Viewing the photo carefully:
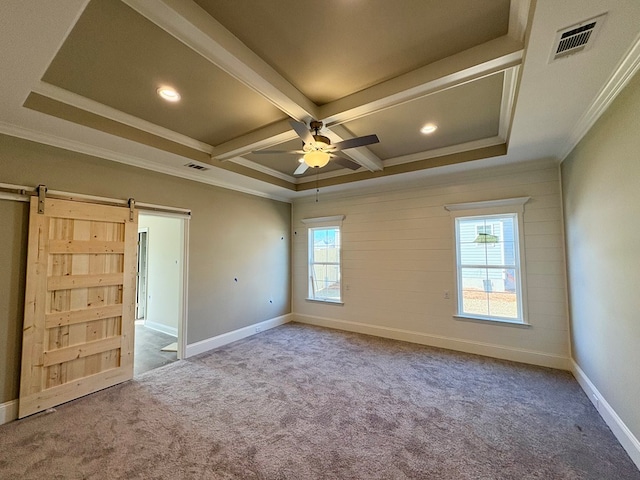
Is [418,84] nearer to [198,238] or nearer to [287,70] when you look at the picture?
[287,70]

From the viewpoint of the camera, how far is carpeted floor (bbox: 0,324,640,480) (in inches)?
76.3

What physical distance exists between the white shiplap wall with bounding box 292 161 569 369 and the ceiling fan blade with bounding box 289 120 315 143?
281 centimetres

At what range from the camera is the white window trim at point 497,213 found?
12.4 feet

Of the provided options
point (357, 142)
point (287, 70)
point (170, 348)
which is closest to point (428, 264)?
point (357, 142)

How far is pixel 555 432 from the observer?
231 cm

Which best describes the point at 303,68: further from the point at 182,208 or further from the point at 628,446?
the point at 628,446

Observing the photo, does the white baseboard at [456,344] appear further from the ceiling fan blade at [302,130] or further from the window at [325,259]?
the ceiling fan blade at [302,130]

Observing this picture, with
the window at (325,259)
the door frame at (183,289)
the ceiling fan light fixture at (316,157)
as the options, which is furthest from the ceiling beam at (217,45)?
the window at (325,259)

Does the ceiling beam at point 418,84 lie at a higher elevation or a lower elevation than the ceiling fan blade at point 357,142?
higher

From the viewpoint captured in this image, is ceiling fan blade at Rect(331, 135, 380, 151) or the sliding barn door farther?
the sliding barn door

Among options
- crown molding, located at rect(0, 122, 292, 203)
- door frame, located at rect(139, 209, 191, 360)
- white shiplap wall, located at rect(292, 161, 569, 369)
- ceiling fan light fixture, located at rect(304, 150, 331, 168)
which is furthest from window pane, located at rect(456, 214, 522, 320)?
door frame, located at rect(139, 209, 191, 360)

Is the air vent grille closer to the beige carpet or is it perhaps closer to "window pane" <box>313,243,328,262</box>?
"window pane" <box>313,243,328,262</box>

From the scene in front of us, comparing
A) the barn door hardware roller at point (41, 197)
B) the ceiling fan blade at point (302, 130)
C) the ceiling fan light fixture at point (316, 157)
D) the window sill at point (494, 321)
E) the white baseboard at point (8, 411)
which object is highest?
the ceiling fan blade at point (302, 130)

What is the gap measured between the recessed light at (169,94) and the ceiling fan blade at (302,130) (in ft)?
4.04
